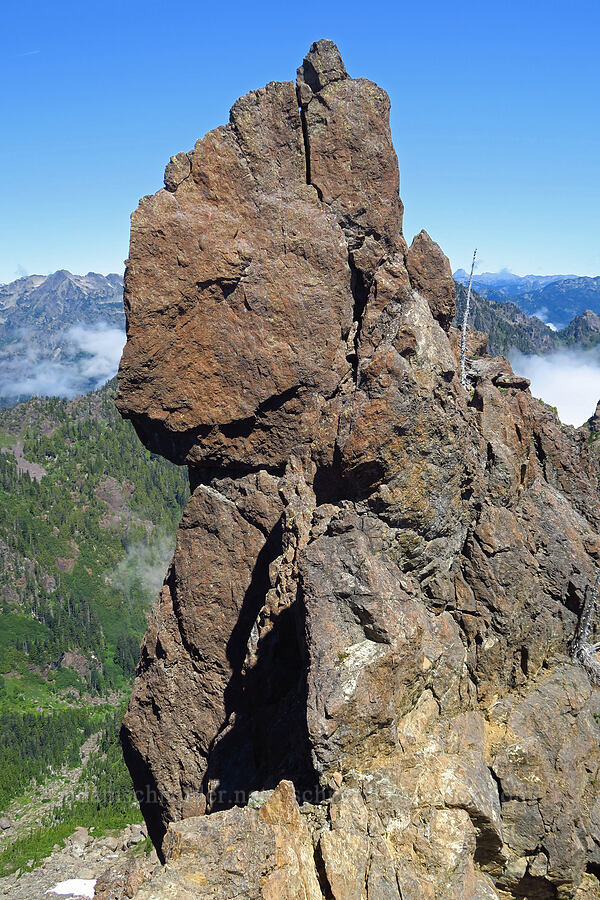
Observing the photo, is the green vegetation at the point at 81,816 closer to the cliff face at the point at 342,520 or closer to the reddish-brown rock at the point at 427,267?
the cliff face at the point at 342,520

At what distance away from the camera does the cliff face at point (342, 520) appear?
2394 cm

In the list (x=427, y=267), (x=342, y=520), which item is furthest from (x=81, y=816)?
(x=427, y=267)

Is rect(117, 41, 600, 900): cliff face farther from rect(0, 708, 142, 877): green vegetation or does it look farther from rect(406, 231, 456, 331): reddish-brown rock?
rect(0, 708, 142, 877): green vegetation

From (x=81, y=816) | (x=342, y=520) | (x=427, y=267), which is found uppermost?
(x=427, y=267)

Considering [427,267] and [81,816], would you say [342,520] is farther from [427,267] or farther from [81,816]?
[81,816]

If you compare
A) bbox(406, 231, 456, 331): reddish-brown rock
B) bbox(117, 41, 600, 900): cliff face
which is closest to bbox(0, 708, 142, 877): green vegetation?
bbox(117, 41, 600, 900): cliff face

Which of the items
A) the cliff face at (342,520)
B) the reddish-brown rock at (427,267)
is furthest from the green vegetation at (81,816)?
the reddish-brown rock at (427,267)

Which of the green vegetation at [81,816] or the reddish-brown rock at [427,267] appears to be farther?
the green vegetation at [81,816]

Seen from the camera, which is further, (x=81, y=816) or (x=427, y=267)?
(x=81, y=816)

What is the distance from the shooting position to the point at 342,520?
2628 cm

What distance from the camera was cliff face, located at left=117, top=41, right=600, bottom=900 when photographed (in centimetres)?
2394

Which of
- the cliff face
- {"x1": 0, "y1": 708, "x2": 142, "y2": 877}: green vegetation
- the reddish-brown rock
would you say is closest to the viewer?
the cliff face

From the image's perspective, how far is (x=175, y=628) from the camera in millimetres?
33688

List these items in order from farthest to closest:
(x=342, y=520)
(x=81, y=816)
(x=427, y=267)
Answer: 1. (x=81, y=816)
2. (x=427, y=267)
3. (x=342, y=520)
